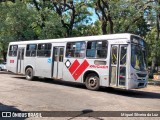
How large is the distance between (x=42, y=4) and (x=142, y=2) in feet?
43.5

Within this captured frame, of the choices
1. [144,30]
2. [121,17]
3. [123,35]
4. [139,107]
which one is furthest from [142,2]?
[144,30]

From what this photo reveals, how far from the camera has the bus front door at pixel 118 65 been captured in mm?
14547

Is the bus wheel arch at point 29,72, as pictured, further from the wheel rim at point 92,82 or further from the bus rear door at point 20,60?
the wheel rim at point 92,82

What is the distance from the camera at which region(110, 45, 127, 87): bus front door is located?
47.7 ft

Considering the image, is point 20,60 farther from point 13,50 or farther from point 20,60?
point 13,50

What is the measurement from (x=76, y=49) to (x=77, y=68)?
1.14 meters

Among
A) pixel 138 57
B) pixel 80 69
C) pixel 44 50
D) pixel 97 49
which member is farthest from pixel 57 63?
pixel 138 57

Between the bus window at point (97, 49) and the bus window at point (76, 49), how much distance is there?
461 millimetres

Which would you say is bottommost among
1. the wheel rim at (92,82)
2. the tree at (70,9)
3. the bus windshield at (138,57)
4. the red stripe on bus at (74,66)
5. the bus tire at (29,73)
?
the wheel rim at (92,82)

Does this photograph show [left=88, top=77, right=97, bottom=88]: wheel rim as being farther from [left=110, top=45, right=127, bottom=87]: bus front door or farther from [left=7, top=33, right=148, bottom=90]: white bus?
[left=110, top=45, right=127, bottom=87]: bus front door

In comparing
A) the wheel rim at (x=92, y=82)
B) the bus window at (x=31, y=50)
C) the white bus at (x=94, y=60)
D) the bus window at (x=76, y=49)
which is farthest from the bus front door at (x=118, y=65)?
the bus window at (x=31, y=50)

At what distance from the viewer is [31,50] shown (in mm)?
20391

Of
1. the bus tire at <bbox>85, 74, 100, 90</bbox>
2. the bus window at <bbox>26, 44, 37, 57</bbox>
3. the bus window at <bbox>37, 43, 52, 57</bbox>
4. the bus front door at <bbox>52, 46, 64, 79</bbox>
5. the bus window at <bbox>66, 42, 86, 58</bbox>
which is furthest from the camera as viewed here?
the bus window at <bbox>26, 44, 37, 57</bbox>

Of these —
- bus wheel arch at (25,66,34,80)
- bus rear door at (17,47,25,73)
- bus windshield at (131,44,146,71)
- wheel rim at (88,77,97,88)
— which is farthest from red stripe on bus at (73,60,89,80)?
bus rear door at (17,47,25,73)
